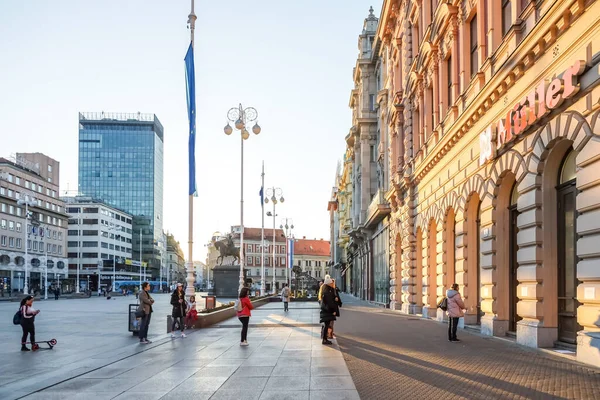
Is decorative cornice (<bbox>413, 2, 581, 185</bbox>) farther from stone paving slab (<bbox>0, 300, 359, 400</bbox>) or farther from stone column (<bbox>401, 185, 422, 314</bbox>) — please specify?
stone paving slab (<bbox>0, 300, 359, 400</bbox>)

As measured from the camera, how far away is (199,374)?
12.1 metres

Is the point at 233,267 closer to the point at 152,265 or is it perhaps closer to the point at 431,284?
the point at 431,284

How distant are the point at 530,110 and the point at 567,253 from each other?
3.34 m

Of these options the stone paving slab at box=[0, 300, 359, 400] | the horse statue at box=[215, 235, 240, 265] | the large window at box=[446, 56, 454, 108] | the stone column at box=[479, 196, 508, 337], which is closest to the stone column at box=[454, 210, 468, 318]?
the stone column at box=[479, 196, 508, 337]

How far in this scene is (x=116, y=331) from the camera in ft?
80.2

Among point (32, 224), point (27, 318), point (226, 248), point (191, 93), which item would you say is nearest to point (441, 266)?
point (191, 93)

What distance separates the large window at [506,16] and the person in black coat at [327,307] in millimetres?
8719

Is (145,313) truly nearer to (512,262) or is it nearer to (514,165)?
(512,262)

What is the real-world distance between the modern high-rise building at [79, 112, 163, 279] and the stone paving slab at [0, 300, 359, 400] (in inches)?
6332

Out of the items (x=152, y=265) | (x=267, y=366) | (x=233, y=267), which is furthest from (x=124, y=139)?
(x=267, y=366)

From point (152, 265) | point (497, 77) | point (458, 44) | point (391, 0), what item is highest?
point (391, 0)

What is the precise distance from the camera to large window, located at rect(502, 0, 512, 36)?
17750mm

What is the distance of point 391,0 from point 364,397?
1265 inches

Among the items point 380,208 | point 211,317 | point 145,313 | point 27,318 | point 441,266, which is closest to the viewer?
point 27,318
